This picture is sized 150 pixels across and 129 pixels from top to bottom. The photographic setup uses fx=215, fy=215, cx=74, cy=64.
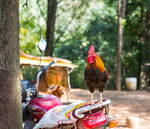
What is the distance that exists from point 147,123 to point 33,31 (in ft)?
61.7

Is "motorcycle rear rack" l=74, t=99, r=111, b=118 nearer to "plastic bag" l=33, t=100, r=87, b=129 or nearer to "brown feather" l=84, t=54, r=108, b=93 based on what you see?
"plastic bag" l=33, t=100, r=87, b=129

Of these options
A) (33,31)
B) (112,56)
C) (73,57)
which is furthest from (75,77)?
(33,31)

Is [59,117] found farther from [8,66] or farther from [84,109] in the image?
[8,66]

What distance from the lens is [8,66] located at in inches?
104

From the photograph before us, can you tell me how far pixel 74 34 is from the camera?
61.3ft

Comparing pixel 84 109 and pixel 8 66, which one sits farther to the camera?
pixel 8 66

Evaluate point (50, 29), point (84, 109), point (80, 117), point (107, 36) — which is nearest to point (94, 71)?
point (84, 109)

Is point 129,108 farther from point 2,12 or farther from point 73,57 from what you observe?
point 73,57

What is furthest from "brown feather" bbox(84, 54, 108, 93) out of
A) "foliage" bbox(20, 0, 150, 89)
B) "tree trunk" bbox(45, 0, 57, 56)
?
"foliage" bbox(20, 0, 150, 89)

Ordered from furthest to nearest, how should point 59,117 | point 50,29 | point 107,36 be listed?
point 107,36, point 50,29, point 59,117

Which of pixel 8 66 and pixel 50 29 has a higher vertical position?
pixel 50 29

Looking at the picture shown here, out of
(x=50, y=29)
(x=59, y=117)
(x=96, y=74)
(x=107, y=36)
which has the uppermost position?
(x=107, y=36)

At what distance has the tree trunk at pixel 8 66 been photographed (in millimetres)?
2621

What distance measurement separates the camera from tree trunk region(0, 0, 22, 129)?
8.60ft
